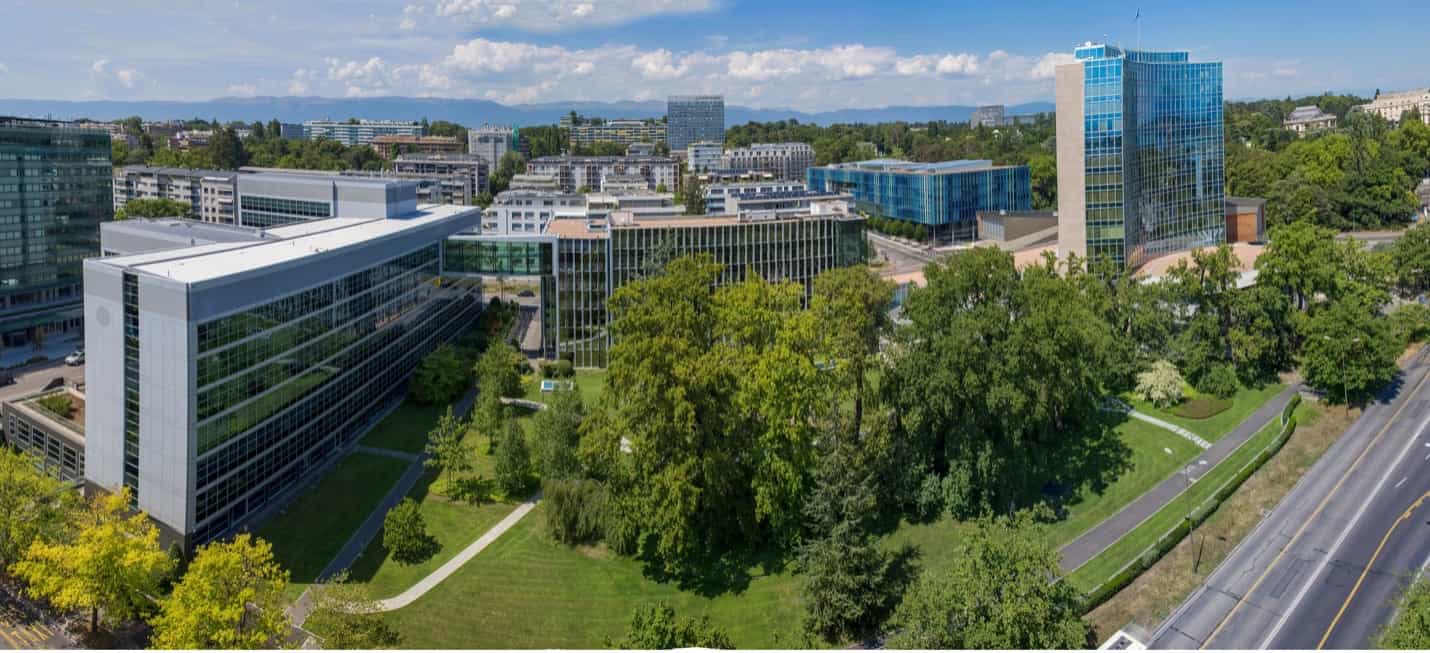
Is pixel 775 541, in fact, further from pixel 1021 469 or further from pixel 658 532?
pixel 1021 469

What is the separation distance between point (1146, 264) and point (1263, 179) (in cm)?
4526

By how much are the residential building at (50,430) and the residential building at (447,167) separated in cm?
11924

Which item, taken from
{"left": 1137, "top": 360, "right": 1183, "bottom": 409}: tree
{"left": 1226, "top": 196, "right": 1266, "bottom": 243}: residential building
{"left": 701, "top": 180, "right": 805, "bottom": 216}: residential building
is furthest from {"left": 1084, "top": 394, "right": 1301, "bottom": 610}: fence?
A: {"left": 701, "top": 180, "right": 805, "bottom": 216}: residential building

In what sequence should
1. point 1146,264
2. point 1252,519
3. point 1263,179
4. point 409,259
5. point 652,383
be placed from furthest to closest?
point 1263,179 → point 1146,264 → point 409,259 → point 1252,519 → point 652,383

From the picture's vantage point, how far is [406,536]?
1716 inches

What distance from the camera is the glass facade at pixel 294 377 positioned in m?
43.2

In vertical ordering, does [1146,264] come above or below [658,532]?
above

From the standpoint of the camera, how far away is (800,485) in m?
42.9

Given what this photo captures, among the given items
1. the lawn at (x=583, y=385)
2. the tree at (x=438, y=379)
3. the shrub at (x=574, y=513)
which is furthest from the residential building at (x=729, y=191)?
the shrub at (x=574, y=513)

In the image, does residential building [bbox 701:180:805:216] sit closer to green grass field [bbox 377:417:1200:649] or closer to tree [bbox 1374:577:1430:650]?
green grass field [bbox 377:417:1200:649]

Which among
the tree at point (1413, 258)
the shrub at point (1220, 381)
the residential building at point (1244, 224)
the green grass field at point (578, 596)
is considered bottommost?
the green grass field at point (578, 596)

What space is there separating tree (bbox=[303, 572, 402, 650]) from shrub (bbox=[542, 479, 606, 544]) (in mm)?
10135

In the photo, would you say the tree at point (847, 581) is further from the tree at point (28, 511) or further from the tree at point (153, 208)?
the tree at point (153, 208)

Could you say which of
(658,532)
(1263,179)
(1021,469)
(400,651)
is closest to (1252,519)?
(1021,469)
